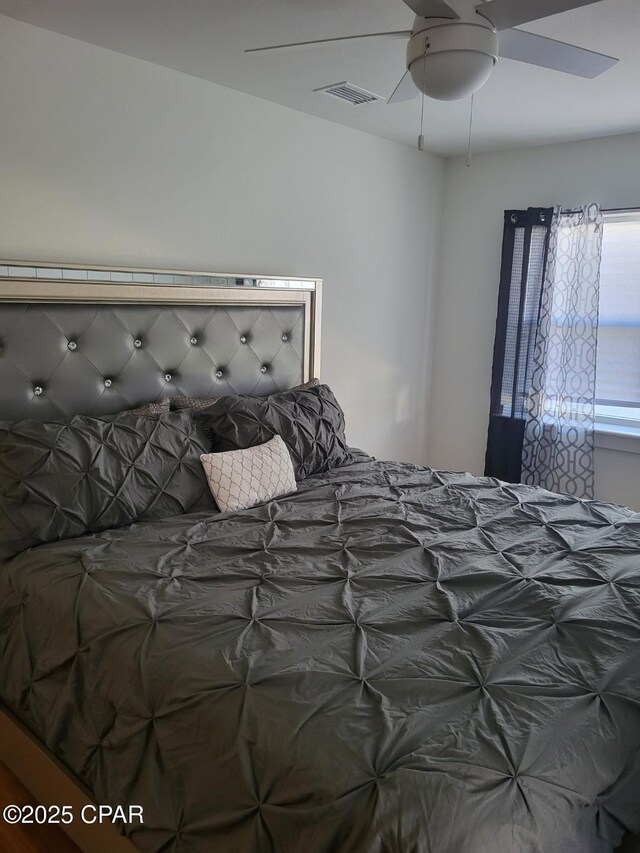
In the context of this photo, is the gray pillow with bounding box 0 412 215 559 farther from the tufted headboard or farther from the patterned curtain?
the patterned curtain

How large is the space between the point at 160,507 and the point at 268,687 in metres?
1.04

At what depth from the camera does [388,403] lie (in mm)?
4078

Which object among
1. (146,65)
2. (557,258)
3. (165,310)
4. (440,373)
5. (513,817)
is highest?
(146,65)

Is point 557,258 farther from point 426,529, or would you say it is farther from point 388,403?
point 426,529

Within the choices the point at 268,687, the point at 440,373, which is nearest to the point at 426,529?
the point at 268,687

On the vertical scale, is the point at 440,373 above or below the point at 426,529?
above

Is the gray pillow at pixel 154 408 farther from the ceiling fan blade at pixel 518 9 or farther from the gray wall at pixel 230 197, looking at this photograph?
the ceiling fan blade at pixel 518 9

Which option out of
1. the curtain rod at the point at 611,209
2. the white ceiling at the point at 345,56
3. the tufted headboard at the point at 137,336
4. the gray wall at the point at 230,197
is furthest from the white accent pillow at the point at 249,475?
the curtain rod at the point at 611,209

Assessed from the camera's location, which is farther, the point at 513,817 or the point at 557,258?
the point at 557,258

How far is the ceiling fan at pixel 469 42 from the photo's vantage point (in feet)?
5.10

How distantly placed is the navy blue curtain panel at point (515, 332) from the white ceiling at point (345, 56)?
54cm

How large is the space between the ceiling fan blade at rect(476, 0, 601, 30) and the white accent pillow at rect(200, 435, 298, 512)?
1.54m

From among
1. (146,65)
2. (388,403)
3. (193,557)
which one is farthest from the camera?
(388,403)

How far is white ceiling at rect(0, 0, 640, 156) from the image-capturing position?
6.61 feet
